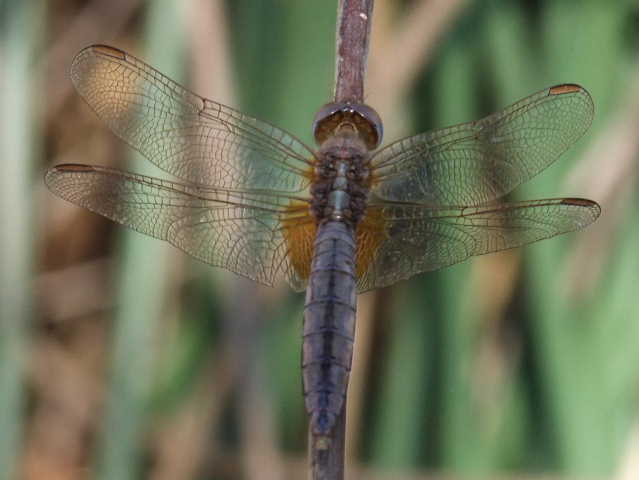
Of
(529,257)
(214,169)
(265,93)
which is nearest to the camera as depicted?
(214,169)

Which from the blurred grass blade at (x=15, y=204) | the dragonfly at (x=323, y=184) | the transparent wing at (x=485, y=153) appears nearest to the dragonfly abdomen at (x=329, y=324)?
the dragonfly at (x=323, y=184)

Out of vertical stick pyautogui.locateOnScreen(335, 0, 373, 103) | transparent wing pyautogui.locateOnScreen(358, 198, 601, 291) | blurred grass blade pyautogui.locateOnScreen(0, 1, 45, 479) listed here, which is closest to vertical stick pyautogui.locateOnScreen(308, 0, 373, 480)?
vertical stick pyautogui.locateOnScreen(335, 0, 373, 103)

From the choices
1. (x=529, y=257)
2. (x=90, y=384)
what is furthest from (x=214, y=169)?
(x=90, y=384)

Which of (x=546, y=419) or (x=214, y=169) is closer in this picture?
(x=214, y=169)

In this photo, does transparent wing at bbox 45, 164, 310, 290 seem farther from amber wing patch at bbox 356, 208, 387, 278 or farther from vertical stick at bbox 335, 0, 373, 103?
vertical stick at bbox 335, 0, 373, 103

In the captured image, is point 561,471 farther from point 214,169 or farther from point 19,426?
point 19,426

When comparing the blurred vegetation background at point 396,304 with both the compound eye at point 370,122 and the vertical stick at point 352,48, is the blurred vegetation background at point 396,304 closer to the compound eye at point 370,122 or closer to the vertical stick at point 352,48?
the compound eye at point 370,122
